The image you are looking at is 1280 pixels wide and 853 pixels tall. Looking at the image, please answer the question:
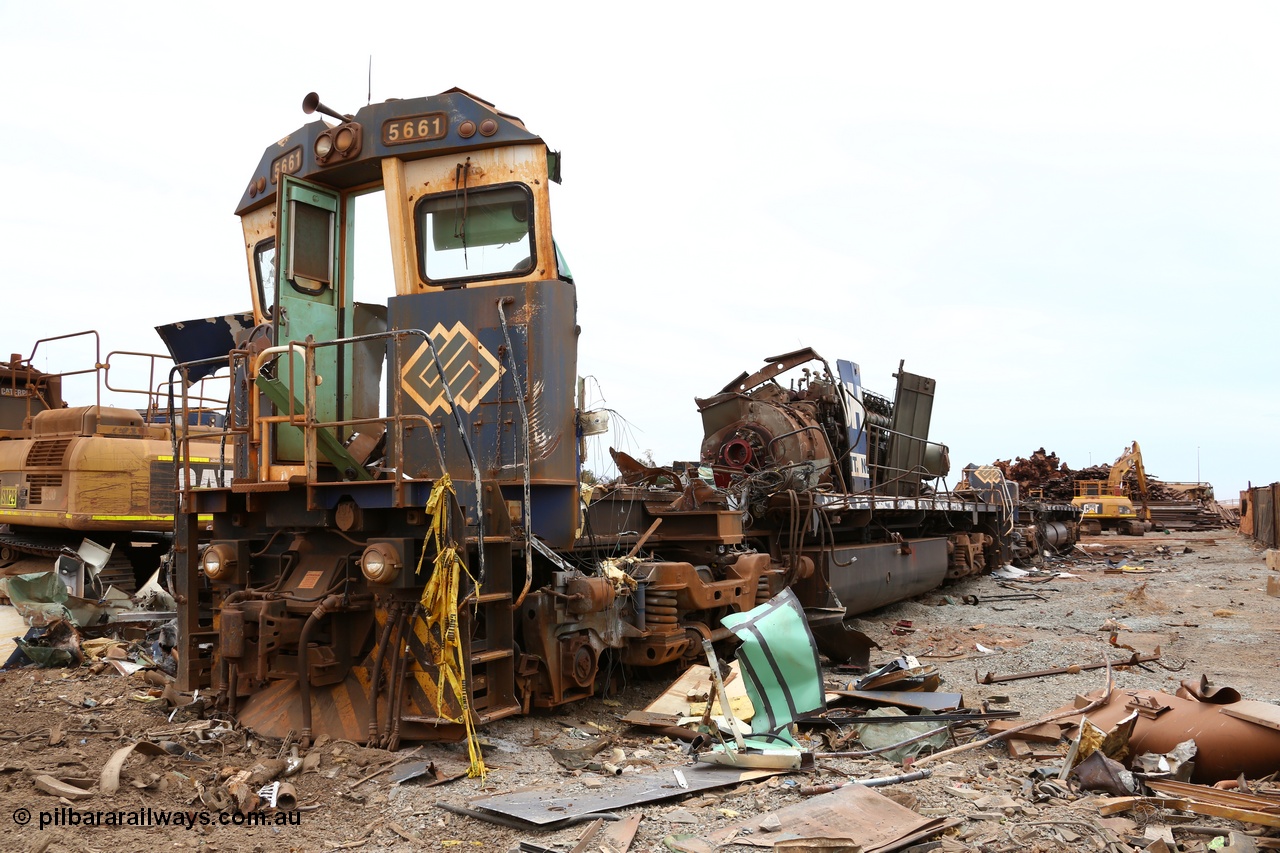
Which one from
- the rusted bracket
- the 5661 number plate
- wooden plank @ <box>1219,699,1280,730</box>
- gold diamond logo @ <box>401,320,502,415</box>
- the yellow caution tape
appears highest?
the 5661 number plate

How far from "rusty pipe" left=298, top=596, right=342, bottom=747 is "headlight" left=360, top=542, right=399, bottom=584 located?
34 centimetres

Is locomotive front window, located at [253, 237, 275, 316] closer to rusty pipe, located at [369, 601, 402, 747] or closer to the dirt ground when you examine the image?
rusty pipe, located at [369, 601, 402, 747]

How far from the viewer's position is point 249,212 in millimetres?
7484

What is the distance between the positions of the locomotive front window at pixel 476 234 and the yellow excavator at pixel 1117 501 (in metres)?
30.8

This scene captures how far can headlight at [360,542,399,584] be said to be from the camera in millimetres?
5469

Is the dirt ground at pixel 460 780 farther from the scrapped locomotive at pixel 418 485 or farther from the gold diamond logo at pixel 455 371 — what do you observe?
the gold diamond logo at pixel 455 371

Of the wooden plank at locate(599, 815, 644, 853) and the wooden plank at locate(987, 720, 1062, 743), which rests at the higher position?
the wooden plank at locate(987, 720, 1062, 743)

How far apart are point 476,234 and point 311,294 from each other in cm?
130

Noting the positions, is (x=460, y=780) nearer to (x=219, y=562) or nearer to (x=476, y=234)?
(x=219, y=562)

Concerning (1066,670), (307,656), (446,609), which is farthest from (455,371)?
(1066,670)

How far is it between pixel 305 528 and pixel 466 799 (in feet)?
7.20

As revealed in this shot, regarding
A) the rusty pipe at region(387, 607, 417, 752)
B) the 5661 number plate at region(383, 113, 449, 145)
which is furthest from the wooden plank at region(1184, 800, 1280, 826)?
the 5661 number plate at region(383, 113, 449, 145)

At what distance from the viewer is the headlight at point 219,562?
6.34 m

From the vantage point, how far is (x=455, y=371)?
6605 mm
